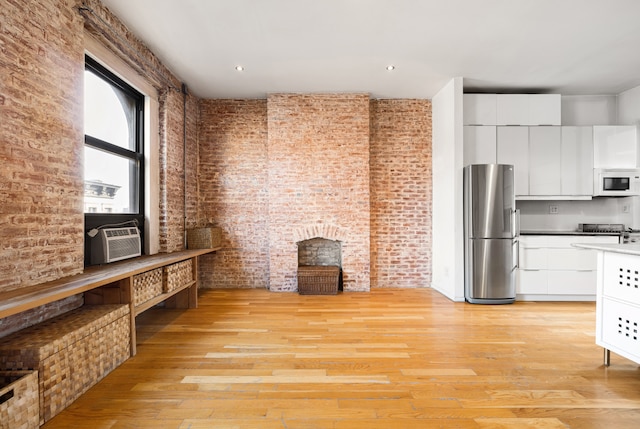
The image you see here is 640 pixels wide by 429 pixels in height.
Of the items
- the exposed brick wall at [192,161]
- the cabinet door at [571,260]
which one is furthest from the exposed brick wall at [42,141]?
the cabinet door at [571,260]

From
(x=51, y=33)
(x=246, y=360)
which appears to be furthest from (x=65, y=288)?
(x=51, y=33)

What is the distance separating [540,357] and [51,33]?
4.61m

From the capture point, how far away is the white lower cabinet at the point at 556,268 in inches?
177

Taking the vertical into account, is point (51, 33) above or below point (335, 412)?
above

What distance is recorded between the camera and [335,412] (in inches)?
77.2

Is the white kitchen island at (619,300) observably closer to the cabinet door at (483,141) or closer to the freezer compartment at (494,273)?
the freezer compartment at (494,273)

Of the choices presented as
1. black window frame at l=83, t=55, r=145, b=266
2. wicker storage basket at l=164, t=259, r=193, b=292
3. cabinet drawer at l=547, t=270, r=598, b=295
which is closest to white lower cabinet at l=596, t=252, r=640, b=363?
cabinet drawer at l=547, t=270, r=598, b=295

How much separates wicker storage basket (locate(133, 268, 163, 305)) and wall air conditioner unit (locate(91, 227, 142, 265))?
0.37 metres

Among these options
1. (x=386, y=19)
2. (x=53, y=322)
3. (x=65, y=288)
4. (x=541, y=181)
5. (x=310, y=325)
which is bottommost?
(x=310, y=325)

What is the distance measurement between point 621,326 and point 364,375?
197 centimetres

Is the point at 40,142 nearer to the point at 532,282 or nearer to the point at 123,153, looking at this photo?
the point at 123,153

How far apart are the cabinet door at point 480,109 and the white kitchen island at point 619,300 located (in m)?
2.73

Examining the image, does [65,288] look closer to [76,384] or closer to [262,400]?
[76,384]

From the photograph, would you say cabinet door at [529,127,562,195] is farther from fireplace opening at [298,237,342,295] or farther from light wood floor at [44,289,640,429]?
fireplace opening at [298,237,342,295]
